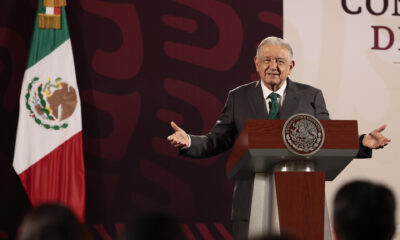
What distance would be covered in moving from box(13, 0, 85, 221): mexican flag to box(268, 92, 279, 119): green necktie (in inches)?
87.9

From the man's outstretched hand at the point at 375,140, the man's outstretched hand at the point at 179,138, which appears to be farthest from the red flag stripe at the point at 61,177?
the man's outstretched hand at the point at 375,140

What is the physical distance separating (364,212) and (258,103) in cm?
244

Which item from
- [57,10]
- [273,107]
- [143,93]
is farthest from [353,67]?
[57,10]

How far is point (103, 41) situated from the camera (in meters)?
5.82

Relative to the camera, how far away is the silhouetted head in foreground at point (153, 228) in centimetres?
125

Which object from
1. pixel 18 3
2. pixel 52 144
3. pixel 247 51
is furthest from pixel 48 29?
pixel 247 51

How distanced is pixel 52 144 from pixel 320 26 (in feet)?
9.17

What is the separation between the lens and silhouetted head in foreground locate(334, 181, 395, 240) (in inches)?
58.6

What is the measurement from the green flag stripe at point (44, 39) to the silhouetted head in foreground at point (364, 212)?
4440 mm

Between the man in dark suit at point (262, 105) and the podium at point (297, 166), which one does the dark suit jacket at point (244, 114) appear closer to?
the man in dark suit at point (262, 105)

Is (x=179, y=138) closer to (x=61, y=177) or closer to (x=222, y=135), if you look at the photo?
(x=222, y=135)

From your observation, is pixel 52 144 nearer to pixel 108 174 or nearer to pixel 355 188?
pixel 108 174

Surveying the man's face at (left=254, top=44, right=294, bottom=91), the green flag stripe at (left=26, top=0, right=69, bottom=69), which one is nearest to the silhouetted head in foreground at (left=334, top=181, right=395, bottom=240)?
the man's face at (left=254, top=44, right=294, bottom=91)

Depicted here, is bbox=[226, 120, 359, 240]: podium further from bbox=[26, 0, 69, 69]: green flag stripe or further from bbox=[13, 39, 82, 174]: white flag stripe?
bbox=[26, 0, 69, 69]: green flag stripe
